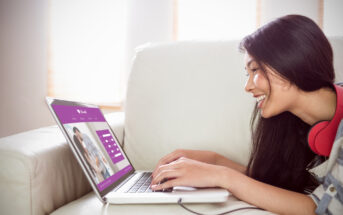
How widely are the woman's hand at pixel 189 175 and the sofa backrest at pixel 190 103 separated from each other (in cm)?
38

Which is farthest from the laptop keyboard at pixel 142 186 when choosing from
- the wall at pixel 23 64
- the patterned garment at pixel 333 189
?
→ the wall at pixel 23 64

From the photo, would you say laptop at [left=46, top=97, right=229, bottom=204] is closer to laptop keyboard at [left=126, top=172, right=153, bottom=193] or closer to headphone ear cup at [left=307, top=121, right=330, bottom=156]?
laptop keyboard at [left=126, top=172, right=153, bottom=193]

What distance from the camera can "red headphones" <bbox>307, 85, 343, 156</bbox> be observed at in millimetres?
657

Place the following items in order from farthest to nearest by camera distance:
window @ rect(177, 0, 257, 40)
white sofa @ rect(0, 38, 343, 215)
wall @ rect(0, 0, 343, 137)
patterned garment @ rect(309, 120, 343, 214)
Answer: wall @ rect(0, 0, 343, 137) → window @ rect(177, 0, 257, 40) → white sofa @ rect(0, 38, 343, 215) → patterned garment @ rect(309, 120, 343, 214)

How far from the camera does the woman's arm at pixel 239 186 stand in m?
0.60

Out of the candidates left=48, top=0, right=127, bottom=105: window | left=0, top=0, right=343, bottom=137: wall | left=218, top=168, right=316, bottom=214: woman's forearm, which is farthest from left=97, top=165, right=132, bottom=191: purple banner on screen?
left=0, top=0, right=343, bottom=137: wall

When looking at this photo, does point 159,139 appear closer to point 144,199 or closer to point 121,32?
point 144,199

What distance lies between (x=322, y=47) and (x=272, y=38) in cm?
14

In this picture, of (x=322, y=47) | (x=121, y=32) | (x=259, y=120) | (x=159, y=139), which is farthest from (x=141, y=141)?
(x=121, y=32)

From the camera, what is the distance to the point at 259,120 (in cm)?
94

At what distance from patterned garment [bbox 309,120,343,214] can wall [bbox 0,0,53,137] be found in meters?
2.19

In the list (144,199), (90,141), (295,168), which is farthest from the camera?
(295,168)

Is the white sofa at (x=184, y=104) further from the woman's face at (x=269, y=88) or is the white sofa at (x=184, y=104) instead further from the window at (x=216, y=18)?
the window at (x=216, y=18)

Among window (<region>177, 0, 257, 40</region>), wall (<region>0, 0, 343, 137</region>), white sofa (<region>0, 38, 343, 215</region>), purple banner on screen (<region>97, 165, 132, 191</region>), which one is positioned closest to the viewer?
purple banner on screen (<region>97, 165, 132, 191</region>)
